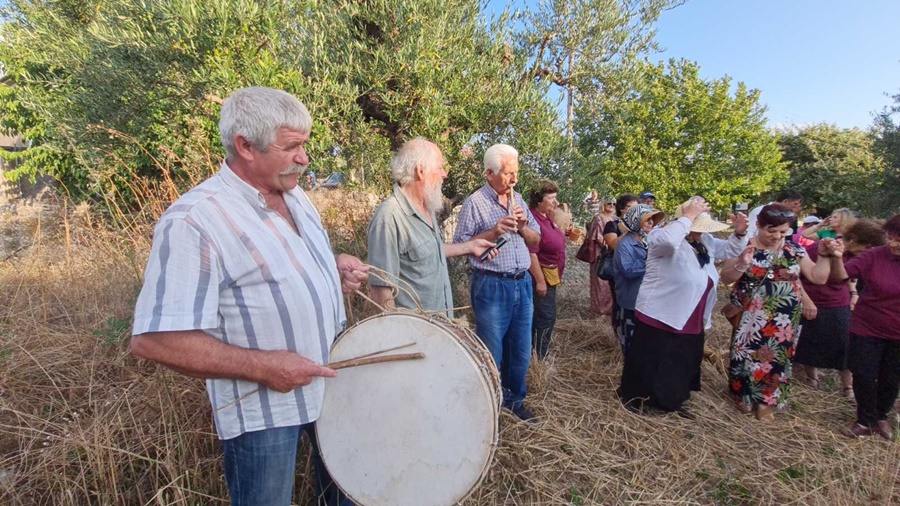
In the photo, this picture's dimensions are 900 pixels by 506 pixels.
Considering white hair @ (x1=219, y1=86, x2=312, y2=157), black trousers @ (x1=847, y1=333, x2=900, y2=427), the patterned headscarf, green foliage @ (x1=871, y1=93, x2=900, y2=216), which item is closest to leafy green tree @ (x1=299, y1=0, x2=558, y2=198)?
the patterned headscarf

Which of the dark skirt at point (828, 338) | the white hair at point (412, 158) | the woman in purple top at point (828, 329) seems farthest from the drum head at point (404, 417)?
the dark skirt at point (828, 338)

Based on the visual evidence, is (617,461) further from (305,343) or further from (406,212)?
(305,343)

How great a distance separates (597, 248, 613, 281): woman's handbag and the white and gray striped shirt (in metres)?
3.68

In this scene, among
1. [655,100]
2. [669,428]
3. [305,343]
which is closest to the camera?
[305,343]

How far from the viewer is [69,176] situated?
9.70 metres

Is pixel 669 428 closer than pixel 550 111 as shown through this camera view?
Yes

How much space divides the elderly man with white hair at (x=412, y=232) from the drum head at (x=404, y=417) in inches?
27.5

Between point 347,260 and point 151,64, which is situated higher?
point 151,64

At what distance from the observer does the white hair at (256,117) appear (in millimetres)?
1406

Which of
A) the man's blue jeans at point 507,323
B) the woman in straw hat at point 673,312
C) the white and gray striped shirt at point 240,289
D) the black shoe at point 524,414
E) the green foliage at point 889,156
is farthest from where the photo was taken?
the green foliage at point 889,156

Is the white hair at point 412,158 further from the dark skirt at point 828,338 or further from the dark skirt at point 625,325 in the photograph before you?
the dark skirt at point 828,338

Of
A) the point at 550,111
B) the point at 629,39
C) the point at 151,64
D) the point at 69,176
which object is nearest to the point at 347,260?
the point at 151,64

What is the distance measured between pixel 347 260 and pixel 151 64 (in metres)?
2.97

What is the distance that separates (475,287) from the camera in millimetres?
3217
